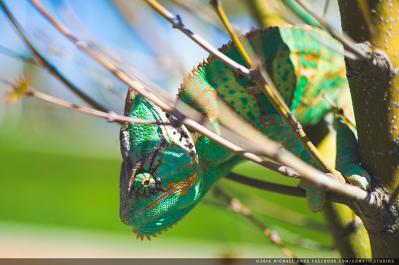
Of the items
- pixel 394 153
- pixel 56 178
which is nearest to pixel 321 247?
pixel 394 153

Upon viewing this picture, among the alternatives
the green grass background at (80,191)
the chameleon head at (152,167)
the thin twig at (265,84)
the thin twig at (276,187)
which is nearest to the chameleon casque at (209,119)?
the chameleon head at (152,167)

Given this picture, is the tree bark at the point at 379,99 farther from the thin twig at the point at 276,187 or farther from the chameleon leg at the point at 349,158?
the thin twig at the point at 276,187

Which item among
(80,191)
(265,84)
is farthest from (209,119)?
(80,191)

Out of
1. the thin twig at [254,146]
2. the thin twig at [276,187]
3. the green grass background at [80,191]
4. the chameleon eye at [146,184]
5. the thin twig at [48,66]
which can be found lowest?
the thin twig at [254,146]

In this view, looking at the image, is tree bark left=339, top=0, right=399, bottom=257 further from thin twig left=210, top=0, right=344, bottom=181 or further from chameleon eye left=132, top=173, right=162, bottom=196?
chameleon eye left=132, top=173, right=162, bottom=196

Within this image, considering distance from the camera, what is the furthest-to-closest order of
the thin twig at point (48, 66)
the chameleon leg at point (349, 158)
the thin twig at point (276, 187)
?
1. the thin twig at point (276, 187)
2. the chameleon leg at point (349, 158)
3. the thin twig at point (48, 66)

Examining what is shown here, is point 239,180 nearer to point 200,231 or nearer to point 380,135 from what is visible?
point 380,135

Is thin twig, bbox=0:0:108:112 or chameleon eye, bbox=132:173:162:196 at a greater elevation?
thin twig, bbox=0:0:108:112

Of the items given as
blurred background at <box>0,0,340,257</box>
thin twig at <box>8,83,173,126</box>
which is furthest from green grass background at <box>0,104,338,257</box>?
thin twig at <box>8,83,173,126</box>
